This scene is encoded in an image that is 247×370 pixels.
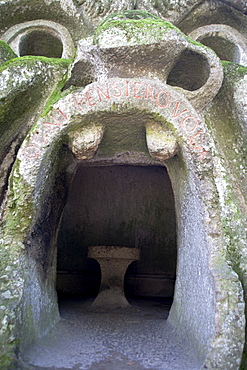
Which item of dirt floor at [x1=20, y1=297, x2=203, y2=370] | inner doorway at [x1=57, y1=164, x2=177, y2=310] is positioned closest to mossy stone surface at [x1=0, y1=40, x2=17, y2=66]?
dirt floor at [x1=20, y1=297, x2=203, y2=370]

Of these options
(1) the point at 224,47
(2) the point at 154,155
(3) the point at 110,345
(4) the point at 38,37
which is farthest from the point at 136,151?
(4) the point at 38,37

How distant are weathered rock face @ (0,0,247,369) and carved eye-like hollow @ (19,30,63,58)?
1107 millimetres

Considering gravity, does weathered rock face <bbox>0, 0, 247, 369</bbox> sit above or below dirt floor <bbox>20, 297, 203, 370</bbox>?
above

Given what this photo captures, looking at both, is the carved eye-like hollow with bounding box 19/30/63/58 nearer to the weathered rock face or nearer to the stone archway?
the weathered rock face

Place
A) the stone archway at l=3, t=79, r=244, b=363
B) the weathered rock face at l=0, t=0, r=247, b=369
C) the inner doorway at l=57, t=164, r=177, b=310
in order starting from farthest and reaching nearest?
the inner doorway at l=57, t=164, r=177, b=310
the stone archway at l=3, t=79, r=244, b=363
the weathered rock face at l=0, t=0, r=247, b=369

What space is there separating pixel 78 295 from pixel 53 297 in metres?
2.05

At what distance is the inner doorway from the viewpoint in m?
4.77

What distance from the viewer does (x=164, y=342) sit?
2.43 metres

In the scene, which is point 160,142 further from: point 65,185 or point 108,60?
point 65,185

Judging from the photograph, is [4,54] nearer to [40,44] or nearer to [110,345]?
[40,44]

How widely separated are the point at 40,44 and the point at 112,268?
2.62 metres

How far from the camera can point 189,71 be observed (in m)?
2.56

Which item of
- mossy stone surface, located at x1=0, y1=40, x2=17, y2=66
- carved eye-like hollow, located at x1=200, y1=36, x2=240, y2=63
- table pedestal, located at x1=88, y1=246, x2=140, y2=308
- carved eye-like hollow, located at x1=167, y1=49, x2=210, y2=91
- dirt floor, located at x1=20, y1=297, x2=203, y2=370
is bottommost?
dirt floor, located at x1=20, y1=297, x2=203, y2=370

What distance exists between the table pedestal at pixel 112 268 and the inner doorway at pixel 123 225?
59 cm
